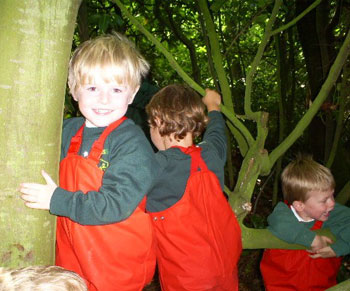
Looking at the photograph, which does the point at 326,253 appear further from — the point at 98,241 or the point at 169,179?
the point at 98,241

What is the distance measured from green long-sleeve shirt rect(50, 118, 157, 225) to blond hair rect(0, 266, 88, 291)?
0.24 meters

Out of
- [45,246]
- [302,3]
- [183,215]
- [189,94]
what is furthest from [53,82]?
[302,3]

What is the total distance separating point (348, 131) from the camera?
488 centimetres

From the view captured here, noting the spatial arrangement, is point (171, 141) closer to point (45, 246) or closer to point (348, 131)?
point (45, 246)

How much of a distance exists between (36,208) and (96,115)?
1.39 ft

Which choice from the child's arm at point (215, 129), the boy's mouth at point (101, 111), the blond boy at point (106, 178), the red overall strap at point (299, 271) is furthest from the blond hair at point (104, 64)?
the red overall strap at point (299, 271)

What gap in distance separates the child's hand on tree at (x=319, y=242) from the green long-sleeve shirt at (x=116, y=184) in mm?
1141

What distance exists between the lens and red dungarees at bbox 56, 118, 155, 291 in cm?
124

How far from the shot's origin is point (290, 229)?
1987 millimetres

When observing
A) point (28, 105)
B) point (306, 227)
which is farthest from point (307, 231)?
point (28, 105)

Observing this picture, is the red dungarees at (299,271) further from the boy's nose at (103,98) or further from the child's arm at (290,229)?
the boy's nose at (103,98)

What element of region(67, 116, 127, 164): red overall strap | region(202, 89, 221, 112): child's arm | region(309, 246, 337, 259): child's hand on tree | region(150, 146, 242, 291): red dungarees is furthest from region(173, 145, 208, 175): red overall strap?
region(309, 246, 337, 259): child's hand on tree

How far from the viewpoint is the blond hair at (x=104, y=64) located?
129cm

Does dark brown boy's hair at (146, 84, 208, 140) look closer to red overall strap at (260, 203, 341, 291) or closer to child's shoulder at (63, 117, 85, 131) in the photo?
child's shoulder at (63, 117, 85, 131)
